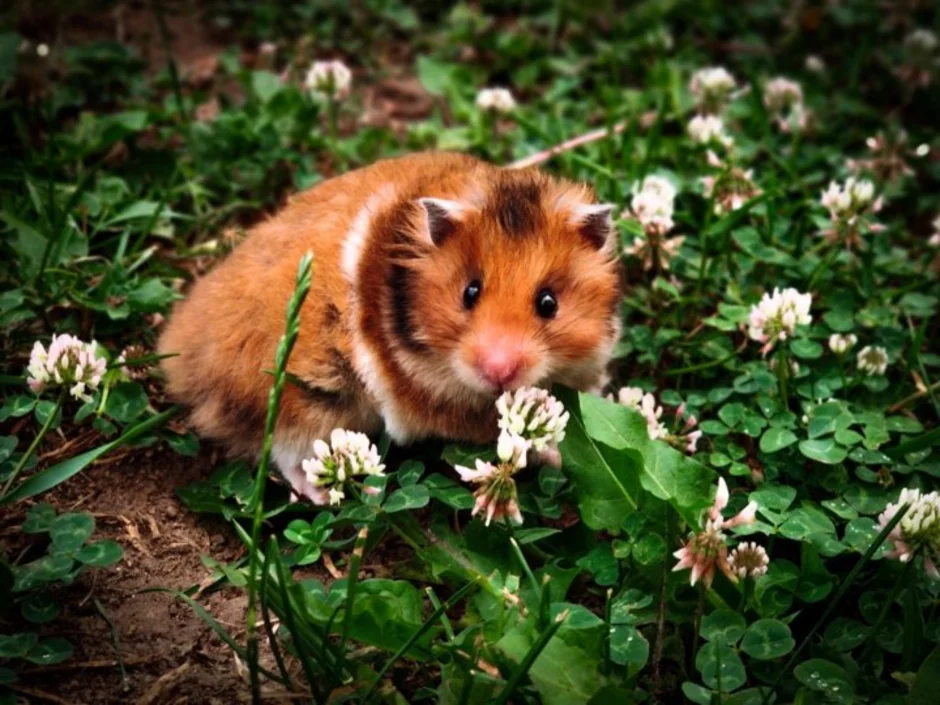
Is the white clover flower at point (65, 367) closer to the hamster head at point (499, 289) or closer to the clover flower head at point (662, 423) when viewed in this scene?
the hamster head at point (499, 289)

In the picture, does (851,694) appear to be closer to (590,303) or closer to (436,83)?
(590,303)

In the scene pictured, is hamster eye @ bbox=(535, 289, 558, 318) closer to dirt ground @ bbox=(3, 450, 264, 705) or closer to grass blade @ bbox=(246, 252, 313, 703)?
grass blade @ bbox=(246, 252, 313, 703)

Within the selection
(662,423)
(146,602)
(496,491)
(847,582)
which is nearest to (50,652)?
(146,602)

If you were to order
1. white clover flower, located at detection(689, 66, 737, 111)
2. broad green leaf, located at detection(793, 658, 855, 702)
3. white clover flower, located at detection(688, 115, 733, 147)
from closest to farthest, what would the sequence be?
broad green leaf, located at detection(793, 658, 855, 702) < white clover flower, located at detection(688, 115, 733, 147) < white clover flower, located at detection(689, 66, 737, 111)

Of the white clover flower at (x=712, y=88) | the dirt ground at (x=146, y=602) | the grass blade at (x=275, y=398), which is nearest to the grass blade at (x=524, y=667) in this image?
the grass blade at (x=275, y=398)

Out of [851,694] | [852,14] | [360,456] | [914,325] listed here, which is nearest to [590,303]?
[360,456]

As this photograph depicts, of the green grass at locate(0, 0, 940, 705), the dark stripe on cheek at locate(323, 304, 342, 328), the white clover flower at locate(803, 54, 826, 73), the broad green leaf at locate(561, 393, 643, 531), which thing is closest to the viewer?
the green grass at locate(0, 0, 940, 705)

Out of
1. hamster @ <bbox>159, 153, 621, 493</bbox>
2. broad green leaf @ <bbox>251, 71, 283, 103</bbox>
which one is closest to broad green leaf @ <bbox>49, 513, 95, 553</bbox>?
hamster @ <bbox>159, 153, 621, 493</bbox>
